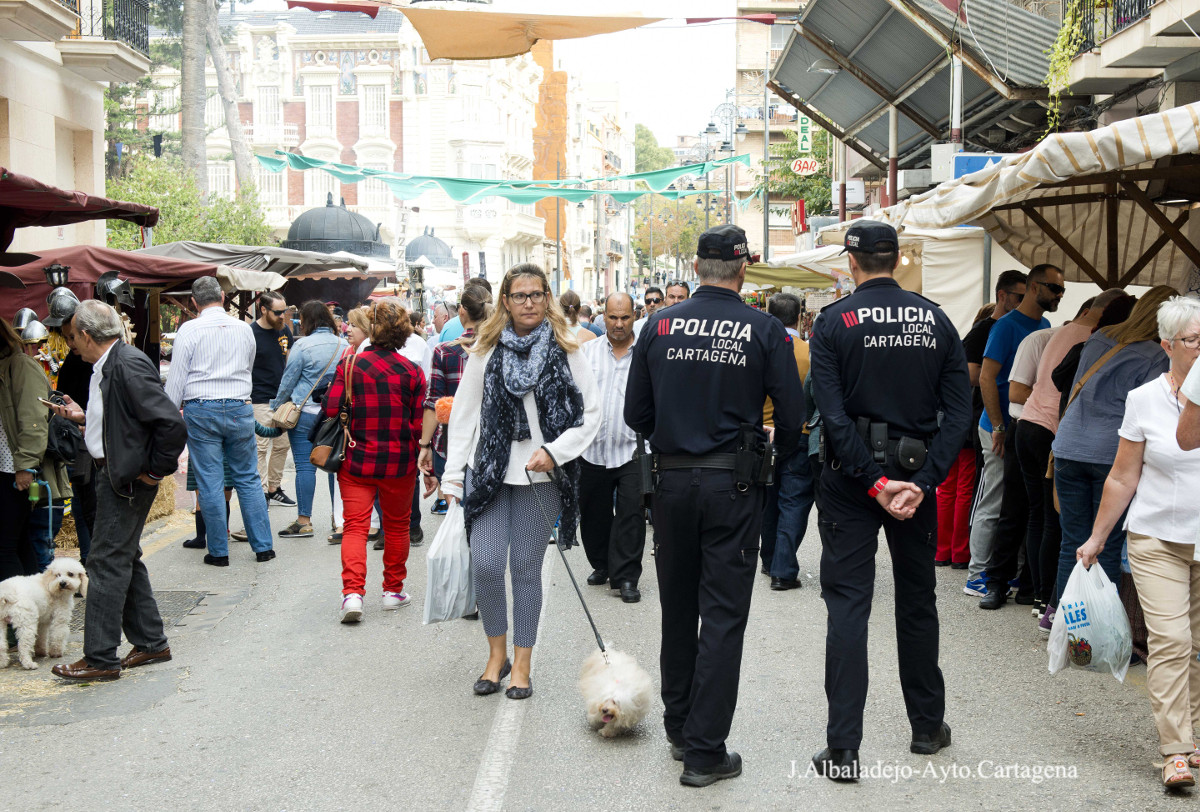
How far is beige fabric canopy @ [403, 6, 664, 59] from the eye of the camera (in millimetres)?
8383

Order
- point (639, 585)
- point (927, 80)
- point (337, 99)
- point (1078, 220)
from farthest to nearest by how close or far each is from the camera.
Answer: point (337, 99) < point (927, 80) < point (1078, 220) < point (639, 585)

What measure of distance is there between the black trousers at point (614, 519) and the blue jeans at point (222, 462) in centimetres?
285

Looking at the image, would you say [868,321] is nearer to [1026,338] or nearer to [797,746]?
[797,746]

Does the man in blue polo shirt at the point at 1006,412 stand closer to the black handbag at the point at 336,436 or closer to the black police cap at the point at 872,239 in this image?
the black police cap at the point at 872,239

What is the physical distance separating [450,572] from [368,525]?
1.73 m

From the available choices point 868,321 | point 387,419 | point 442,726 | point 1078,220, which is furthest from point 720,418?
point 1078,220

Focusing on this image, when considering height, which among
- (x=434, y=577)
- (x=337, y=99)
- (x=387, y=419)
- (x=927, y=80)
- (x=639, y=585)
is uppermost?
(x=337, y=99)

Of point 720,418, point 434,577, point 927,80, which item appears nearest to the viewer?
point 720,418

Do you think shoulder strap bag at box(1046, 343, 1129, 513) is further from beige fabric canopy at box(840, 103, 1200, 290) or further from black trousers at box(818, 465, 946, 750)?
black trousers at box(818, 465, 946, 750)

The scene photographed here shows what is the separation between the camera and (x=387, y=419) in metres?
7.37

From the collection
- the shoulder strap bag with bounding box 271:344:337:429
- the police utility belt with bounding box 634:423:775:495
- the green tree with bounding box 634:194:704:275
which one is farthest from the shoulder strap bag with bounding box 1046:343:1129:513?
the green tree with bounding box 634:194:704:275

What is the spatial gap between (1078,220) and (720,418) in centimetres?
576

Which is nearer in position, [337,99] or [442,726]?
[442,726]

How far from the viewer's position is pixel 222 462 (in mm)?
9172
